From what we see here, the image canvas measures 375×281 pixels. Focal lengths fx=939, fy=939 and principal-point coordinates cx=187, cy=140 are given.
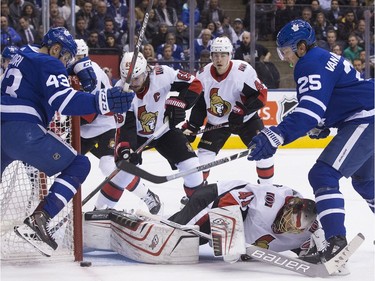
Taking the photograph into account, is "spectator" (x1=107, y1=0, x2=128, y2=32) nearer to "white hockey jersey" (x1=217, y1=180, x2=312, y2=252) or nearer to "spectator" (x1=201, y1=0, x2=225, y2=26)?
"spectator" (x1=201, y1=0, x2=225, y2=26)

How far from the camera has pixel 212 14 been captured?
10141mm

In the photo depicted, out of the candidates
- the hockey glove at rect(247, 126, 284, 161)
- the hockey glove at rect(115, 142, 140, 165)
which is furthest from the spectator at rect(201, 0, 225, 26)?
the hockey glove at rect(247, 126, 284, 161)

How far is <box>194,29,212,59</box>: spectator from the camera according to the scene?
9336mm

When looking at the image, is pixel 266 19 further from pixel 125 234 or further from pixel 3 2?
pixel 125 234

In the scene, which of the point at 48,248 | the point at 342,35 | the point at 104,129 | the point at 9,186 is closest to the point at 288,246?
the point at 48,248

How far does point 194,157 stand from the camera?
17.4 ft

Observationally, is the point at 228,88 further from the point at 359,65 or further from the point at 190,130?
the point at 359,65

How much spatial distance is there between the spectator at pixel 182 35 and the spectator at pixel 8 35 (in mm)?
1598

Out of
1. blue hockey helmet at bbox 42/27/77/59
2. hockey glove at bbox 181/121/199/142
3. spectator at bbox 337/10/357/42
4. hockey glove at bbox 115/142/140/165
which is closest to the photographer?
blue hockey helmet at bbox 42/27/77/59

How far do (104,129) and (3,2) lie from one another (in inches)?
159

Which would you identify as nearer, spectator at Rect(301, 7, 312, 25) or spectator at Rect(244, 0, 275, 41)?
spectator at Rect(244, 0, 275, 41)

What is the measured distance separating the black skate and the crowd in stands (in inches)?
205

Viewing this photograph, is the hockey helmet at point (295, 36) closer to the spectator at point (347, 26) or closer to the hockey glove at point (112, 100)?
the hockey glove at point (112, 100)

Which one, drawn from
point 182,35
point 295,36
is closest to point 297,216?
point 295,36
